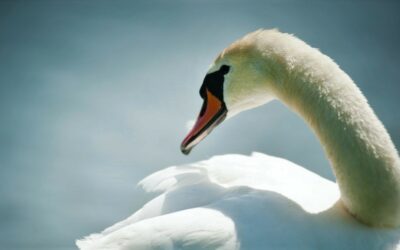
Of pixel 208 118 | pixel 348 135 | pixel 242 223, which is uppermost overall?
pixel 208 118

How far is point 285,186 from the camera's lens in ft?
6.01

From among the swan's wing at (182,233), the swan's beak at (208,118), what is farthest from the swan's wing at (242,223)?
the swan's beak at (208,118)

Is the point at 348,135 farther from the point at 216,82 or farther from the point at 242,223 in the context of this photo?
the point at 216,82

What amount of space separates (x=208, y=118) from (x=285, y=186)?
0.30 metres

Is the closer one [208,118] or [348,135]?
[348,135]

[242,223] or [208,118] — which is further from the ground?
[208,118]

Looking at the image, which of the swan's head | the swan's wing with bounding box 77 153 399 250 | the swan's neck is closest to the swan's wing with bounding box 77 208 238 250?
the swan's wing with bounding box 77 153 399 250

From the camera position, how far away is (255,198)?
161 cm

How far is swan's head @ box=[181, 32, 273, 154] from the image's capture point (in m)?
1.83

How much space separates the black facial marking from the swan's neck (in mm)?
208

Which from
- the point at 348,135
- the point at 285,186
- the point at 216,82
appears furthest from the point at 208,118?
the point at 348,135

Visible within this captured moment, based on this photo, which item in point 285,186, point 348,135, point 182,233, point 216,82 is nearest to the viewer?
point 182,233

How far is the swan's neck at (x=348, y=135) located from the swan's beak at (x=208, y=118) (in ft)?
0.90

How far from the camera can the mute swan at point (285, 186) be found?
1528 mm
